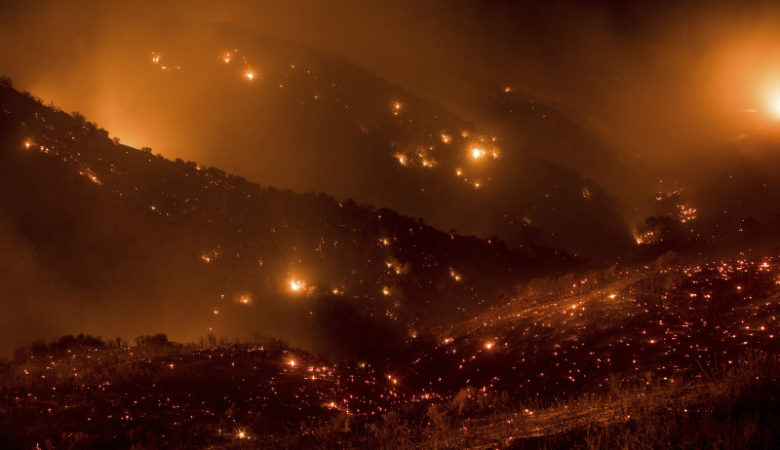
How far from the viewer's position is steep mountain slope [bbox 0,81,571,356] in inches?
584

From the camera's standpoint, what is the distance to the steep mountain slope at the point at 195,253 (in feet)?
48.7

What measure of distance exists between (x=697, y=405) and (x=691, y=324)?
4.81m

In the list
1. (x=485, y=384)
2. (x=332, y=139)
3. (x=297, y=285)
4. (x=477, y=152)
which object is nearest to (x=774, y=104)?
(x=477, y=152)

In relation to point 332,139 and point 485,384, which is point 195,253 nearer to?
point 332,139

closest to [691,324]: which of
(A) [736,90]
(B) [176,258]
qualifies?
(B) [176,258]

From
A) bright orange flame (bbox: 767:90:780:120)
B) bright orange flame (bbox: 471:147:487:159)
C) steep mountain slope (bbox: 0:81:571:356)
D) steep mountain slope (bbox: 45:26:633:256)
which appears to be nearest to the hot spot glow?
steep mountain slope (bbox: 0:81:571:356)

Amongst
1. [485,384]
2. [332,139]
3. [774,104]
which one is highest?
[774,104]

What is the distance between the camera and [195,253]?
1625 centimetres

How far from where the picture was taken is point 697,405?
5.02 metres

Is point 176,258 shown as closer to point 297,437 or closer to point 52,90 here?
point 297,437

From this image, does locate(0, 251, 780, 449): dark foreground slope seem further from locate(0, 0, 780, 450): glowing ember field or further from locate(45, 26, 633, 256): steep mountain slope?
locate(45, 26, 633, 256): steep mountain slope

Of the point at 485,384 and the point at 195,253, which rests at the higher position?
the point at 195,253

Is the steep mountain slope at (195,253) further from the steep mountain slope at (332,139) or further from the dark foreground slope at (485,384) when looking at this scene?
the steep mountain slope at (332,139)

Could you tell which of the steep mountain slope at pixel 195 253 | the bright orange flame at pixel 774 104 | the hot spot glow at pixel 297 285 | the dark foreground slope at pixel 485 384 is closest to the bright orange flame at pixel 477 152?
the steep mountain slope at pixel 195 253
